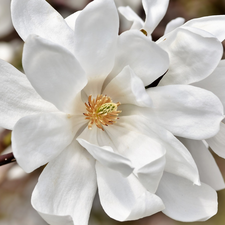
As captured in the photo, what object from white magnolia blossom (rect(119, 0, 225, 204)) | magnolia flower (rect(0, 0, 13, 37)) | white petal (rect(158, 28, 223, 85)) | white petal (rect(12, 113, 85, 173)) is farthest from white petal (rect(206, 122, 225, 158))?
magnolia flower (rect(0, 0, 13, 37))

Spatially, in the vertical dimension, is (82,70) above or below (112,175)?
above

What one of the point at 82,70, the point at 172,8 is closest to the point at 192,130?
the point at 82,70

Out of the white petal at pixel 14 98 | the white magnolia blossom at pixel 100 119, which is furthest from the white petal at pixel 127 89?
the white petal at pixel 14 98

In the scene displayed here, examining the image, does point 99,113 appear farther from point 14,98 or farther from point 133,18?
point 133,18

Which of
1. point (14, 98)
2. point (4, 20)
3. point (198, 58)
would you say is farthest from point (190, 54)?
point (4, 20)

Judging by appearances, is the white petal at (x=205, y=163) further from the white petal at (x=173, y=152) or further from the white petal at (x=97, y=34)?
the white petal at (x=97, y=34)

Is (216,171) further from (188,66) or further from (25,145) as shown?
(25,145)
